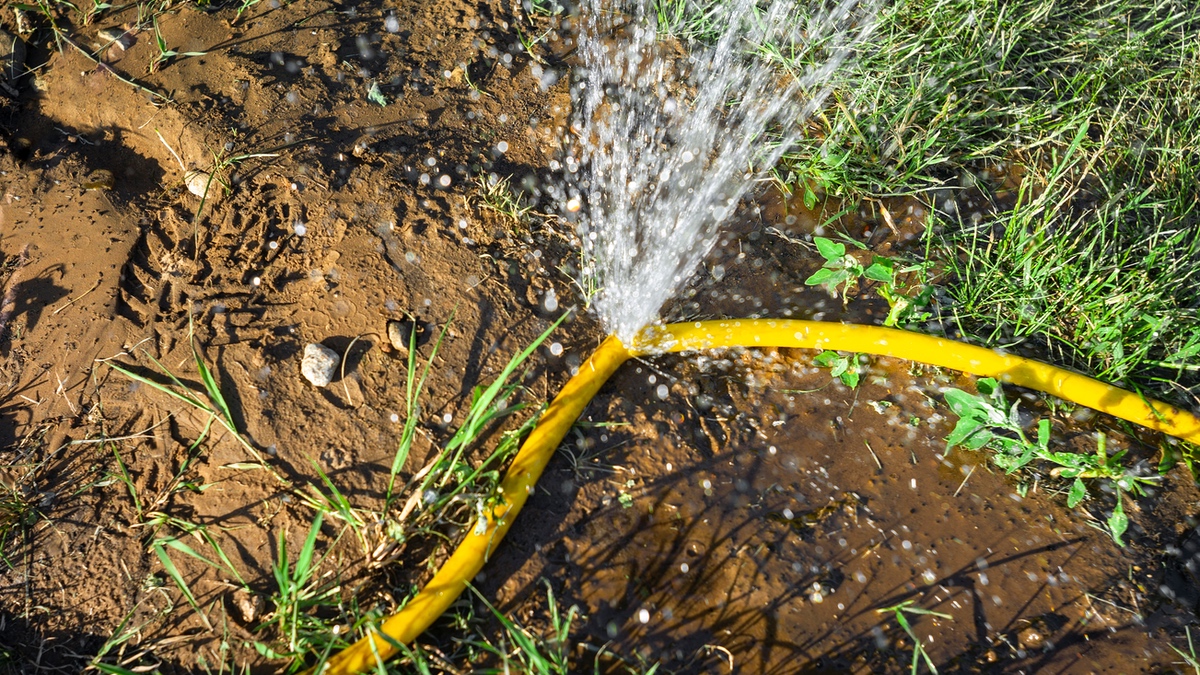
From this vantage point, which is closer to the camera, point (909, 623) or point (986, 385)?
point (909, 623)

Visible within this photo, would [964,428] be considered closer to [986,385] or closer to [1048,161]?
[986,385]

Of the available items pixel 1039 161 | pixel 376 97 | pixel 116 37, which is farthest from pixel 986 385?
pixel 116 37

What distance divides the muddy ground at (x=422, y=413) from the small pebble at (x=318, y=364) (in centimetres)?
4

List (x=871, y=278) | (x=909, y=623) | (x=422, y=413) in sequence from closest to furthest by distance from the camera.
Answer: (x=909, y=623) → (x=422, y=413) → (x=871, y=278)

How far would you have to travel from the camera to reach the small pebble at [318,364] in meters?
2.05

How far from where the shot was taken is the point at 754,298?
2.46 meters

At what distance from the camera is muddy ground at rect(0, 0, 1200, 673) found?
1.89m

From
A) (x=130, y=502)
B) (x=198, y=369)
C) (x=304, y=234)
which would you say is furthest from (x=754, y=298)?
(x=130, y=502)

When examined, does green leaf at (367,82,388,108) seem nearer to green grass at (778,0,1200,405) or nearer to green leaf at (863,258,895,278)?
green grass at (778,0,1200,405)

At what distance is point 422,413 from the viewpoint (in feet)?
6.70

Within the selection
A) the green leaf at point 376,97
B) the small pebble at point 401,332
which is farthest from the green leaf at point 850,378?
the green leaf at point 376,97

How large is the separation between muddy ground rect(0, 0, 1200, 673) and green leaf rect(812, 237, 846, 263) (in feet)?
0.60

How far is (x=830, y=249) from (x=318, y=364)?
1511 mm

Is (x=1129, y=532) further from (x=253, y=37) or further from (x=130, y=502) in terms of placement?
(x=253, y=37)
